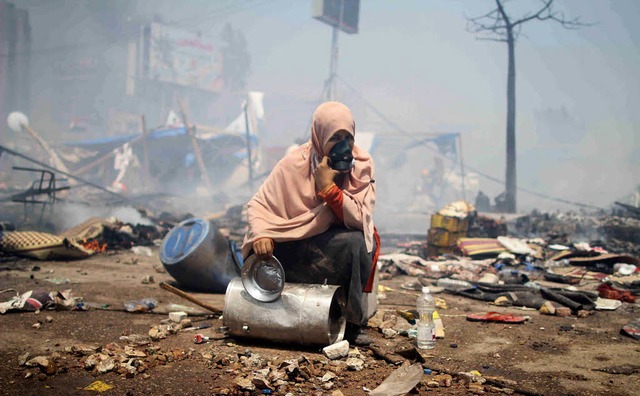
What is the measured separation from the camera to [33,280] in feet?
17.7

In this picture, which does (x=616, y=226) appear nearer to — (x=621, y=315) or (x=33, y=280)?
(x=621, y=315)

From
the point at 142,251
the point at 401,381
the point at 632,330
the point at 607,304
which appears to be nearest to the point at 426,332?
the point at 401,381

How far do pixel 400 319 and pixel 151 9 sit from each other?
35.5 metres

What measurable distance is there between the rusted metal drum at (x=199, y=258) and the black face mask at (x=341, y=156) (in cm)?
215

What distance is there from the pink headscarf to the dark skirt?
0.07m

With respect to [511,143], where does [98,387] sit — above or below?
below

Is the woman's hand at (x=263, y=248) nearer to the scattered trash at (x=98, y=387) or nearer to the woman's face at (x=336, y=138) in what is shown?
the woman's face at (x=336, y=138)

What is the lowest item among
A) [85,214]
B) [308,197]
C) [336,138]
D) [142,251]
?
[142,251]

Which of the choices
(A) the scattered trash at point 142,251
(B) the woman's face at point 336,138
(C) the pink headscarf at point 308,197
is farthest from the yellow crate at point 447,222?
(B) the woman's face at point 336,138

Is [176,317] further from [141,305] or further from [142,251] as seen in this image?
[142,251]

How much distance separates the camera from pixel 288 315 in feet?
10.6

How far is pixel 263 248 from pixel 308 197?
499 millimetres

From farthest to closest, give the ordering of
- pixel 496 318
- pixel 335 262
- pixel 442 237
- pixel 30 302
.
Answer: pixel 442 237, pixel 496 318, pixel 30 302, pixel 335 262

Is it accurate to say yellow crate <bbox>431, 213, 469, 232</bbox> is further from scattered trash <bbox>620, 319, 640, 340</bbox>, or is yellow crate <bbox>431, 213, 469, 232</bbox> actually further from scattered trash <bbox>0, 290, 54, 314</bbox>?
scattered trash <bbox>0, 290, 54, 314</bbox>
